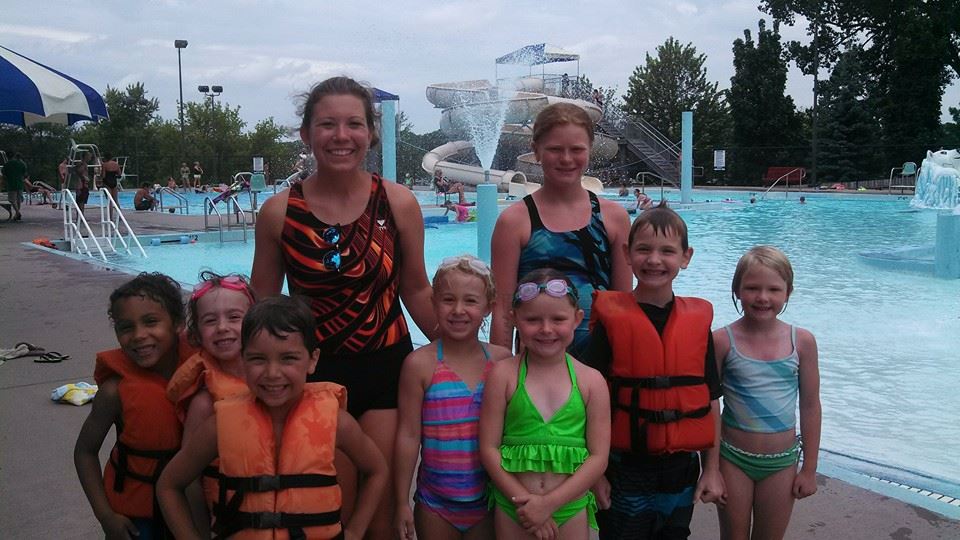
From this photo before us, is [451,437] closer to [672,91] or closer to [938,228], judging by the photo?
[938,228]

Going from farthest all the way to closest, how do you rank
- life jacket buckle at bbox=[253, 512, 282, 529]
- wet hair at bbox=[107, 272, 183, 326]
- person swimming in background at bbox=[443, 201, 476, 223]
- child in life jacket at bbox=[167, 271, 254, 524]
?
person swimming in background at bbox=[443, 201, 476, 223] < wet hair at bbox=[107, 272, 183, 326] < child in life jacket at bbox=[167, 271, 254, 524] < life jacket buckle at bbox=[253, 512, 282, 529]

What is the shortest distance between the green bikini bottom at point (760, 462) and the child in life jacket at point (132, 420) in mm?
1670

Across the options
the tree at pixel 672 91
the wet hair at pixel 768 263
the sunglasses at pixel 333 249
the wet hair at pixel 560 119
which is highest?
the tree at pixel 672 91

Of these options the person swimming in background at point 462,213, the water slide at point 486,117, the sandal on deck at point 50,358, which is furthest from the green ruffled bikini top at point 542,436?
the water slide at point 486,117

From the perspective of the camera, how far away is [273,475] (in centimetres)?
195

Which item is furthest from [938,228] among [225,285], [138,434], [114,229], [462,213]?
[114,229]

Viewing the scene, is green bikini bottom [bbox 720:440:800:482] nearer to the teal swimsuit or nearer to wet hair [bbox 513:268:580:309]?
the teal swimsuit

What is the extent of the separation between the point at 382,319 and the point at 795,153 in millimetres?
35090

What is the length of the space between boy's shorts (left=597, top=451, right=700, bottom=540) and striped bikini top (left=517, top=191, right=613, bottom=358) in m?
0.39

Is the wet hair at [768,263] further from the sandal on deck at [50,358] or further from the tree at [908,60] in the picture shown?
the tree at [908,60]

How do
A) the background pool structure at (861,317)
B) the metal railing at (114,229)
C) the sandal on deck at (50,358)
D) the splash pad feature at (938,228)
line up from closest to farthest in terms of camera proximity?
the background pool structure at (861,317)
the sandal on deck at (50,358)
the splash pad feature at (938,228)
the metal railing at (114,229)

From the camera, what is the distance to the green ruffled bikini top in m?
2.14

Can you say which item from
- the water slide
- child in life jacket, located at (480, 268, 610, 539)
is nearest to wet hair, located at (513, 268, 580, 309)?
child in life jacket, located at (480, 268, 610, 539)

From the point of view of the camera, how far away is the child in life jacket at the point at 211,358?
2.11 meters
